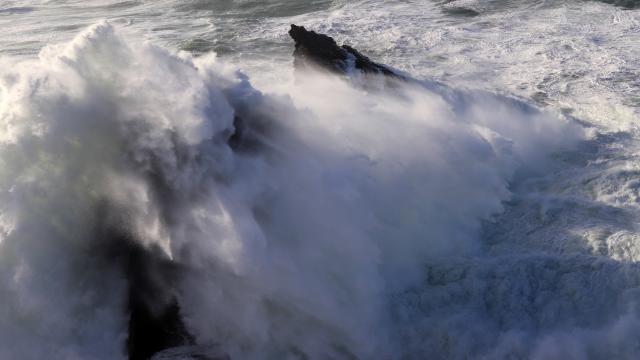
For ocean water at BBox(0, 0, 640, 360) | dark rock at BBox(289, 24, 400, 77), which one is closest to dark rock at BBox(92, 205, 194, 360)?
ocean water at BBox(0, 0, 640, 360)

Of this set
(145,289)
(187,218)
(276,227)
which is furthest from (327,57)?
(145,289)

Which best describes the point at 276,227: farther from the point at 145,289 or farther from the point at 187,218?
the point at 145,289

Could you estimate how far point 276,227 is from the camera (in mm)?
7742

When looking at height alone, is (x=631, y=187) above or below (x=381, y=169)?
below

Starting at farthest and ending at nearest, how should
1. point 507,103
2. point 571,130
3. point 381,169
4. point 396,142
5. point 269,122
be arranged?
point 507,103
point 571,130
point 396,142
point 381,169
point 269,122

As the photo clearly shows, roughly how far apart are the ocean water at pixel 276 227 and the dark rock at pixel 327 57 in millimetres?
2353

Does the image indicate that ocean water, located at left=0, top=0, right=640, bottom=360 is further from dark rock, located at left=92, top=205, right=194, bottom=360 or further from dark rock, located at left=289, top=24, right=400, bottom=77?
dark rock, located at left=289, top=24, right=400, bottom=77

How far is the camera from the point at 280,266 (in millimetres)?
7285

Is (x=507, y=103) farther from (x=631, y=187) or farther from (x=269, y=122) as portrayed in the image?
(x=269, y=122)

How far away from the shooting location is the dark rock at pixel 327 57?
13.0 meters

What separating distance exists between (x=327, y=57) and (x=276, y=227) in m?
6.27

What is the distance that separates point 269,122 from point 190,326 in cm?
314

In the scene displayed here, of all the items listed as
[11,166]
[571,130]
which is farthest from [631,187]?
[11,166]

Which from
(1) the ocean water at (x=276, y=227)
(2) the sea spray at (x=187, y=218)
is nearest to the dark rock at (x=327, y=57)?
(1) the ocean water at (x=276, y=227)
